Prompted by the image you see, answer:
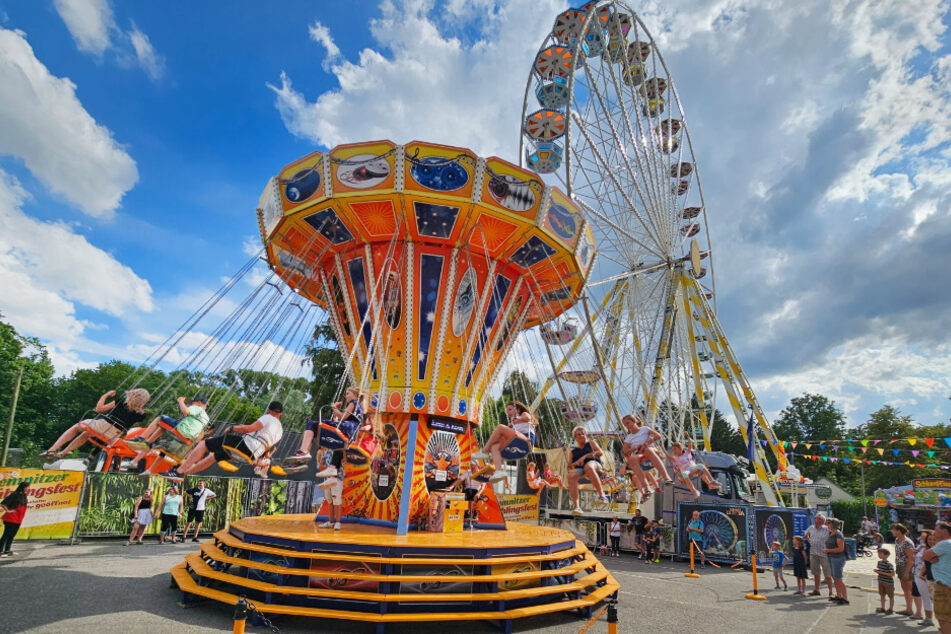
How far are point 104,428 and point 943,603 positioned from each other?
11811 millimetres

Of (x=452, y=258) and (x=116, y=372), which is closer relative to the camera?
(x=452, y=258)

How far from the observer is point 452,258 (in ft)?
36.4

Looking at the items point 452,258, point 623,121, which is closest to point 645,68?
point 623,121

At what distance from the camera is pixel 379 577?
6727mm

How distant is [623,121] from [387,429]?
1494 cm

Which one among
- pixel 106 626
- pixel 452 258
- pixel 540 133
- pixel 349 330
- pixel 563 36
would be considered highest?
pixel 563 36

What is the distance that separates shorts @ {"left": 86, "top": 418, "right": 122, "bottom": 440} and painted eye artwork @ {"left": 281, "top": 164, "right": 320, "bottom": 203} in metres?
5.01

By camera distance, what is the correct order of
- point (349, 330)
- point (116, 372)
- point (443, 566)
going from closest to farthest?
1. point (443, 566)
2. point (349, 330)
3. point (116, 372)

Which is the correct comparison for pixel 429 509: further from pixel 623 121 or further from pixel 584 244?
pixel 623 121

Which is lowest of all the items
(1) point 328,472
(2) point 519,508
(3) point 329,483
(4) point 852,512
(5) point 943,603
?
(4) point 852,512

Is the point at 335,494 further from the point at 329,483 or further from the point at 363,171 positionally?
the point at 363,171

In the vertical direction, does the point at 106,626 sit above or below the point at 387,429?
below

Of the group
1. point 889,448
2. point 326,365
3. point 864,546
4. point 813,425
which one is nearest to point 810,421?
point 813,425

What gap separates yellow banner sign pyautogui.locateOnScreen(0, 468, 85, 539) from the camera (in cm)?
1185
